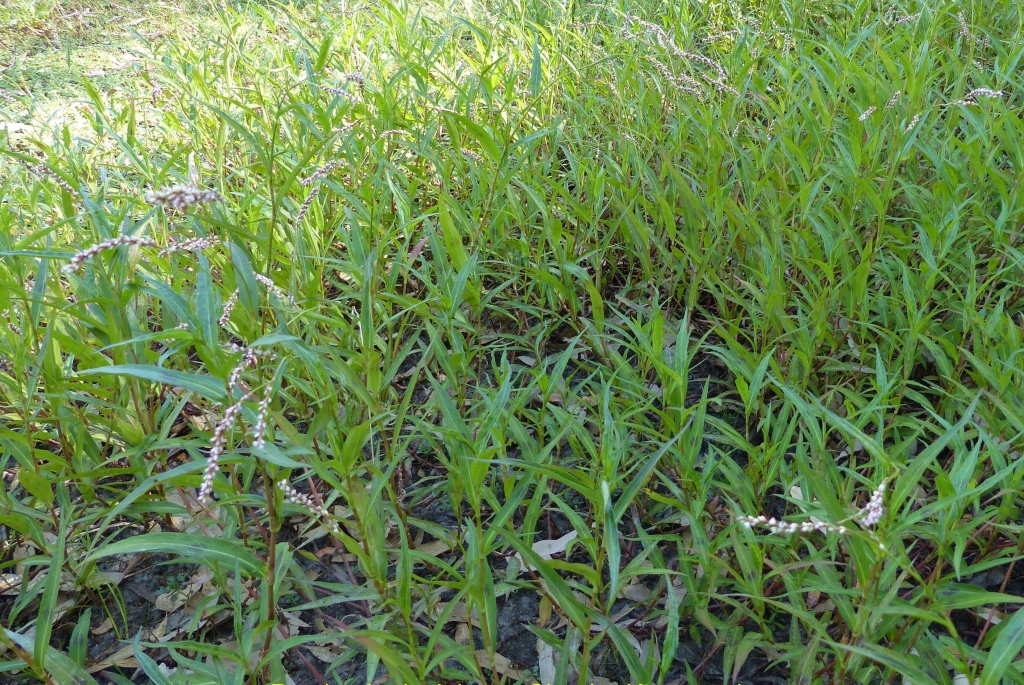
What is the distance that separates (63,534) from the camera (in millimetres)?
1446

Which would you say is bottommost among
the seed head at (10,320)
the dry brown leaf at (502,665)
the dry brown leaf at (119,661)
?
the dry brown leaf at (119,661)

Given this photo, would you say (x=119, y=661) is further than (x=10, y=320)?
No

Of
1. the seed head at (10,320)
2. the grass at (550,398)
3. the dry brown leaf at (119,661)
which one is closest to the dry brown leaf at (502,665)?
the grass at (550,398)

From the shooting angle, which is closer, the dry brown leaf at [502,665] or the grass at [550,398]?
the grass at [550,398]

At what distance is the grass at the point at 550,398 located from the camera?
1.29m

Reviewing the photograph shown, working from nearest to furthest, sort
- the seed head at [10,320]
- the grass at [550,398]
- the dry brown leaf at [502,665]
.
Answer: the grass at [550,398] → the dry brown leaf at [502,665] → the seed head at [10,320]

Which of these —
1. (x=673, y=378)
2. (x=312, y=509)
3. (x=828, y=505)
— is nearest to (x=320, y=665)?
(x=312, y=509)

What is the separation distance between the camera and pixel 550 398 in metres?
2.04

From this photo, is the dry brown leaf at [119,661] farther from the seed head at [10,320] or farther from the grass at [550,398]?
the seed head at [10,320]

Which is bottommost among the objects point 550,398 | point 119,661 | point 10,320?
point 119,661

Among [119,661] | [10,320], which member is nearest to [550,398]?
[119,661]

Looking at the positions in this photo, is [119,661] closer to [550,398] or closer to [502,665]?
[502,665]

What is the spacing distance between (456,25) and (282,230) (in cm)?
190

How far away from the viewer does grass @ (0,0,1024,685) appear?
1.29m
